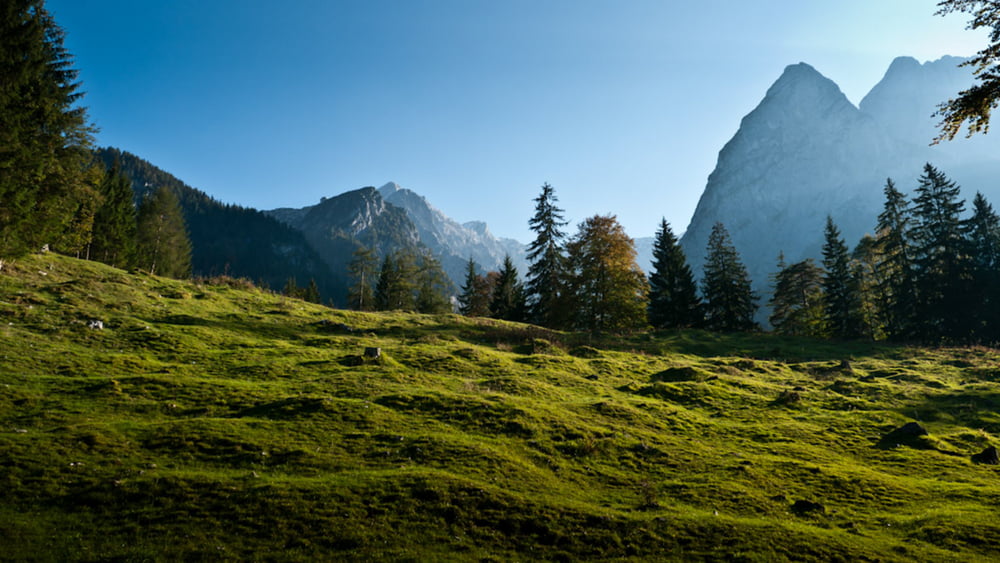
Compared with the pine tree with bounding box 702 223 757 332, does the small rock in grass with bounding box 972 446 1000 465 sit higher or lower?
lower

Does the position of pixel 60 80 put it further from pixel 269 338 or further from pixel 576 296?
pixel 576 296

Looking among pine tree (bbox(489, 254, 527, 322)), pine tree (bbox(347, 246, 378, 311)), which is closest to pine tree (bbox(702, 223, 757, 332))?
pine tree (bbox(489, 254, 527, 322))

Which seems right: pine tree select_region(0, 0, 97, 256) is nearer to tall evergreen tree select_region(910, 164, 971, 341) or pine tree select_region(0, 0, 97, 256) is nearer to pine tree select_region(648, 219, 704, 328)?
pine tree select_region(648, 219, 704, 328)

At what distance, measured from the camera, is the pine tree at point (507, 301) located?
238ft

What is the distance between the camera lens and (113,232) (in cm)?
7250

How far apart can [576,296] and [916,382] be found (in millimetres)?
29117

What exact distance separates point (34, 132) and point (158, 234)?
60.4 metres

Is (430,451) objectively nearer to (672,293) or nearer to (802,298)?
(672,293)

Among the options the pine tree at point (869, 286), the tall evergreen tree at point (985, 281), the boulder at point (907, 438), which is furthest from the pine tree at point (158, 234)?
the tall evergreen tree at point (985, 281)

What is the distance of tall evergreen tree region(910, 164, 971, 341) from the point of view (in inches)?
1964

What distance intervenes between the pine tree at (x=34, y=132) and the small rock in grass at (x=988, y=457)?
4936 cm

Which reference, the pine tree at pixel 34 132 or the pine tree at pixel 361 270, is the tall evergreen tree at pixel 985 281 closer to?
the pine tree at pixel 361 270

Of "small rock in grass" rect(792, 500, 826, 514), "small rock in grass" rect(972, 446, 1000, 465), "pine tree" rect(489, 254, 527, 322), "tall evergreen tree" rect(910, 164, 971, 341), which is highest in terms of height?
"tall evergreen tree" rect(910, 164, 971, 341)

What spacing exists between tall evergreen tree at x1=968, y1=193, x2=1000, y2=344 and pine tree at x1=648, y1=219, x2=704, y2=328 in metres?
28.0
